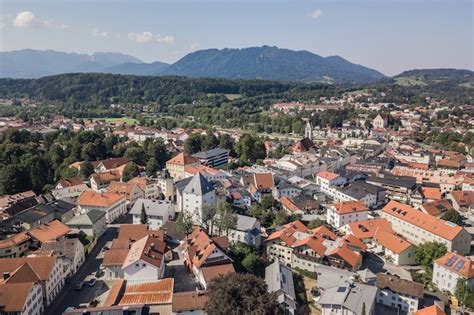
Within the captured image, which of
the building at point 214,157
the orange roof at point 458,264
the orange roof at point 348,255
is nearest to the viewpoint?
the orange roof at point 458,264

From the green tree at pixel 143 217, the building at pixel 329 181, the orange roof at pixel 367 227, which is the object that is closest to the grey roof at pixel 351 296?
the orange roof at pixel 367 227

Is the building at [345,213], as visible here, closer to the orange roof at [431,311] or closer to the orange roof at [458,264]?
the orange roof at [458,264]

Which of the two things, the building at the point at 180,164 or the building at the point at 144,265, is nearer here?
the building at the point at 144,265

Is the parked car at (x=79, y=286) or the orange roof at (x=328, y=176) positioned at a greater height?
the orange roof at (x=328, y=176)

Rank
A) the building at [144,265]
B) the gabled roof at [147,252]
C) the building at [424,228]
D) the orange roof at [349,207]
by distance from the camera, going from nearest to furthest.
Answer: the building at [144,265] < the gabled roof at [147,252] < the building at [424,228] < the orange roof at [349,207]

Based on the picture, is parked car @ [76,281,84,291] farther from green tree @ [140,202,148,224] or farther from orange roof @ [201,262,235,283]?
green tree @ [140,202,148,224]

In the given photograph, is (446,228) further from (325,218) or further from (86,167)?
(86,167)
